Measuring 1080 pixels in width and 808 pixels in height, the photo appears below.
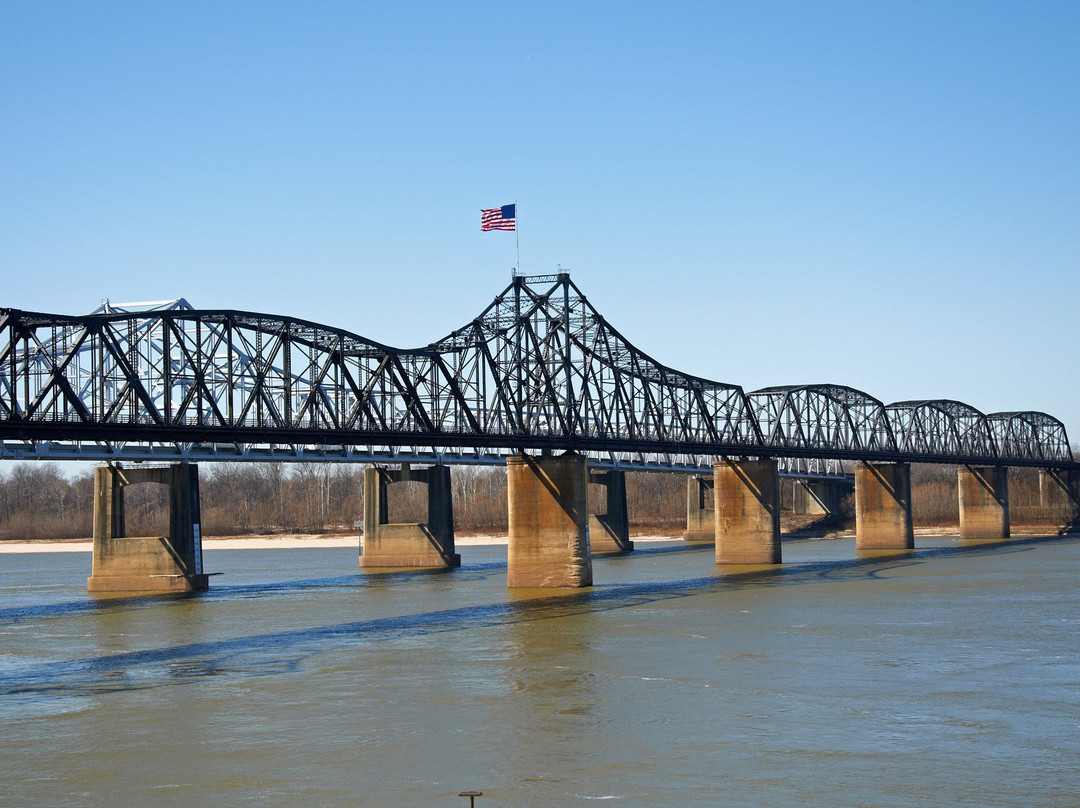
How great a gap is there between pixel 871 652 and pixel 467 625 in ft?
55.5

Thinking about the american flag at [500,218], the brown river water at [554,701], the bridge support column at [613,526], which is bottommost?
the brown river water at [554,701]

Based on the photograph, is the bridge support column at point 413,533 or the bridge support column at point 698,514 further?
the bridge support column at point 698,514

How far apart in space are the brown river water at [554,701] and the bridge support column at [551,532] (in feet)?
11.0

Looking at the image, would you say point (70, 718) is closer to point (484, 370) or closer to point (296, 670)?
point (296, 670)

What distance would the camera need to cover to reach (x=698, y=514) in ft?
536

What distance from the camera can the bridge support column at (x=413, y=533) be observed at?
10175cm

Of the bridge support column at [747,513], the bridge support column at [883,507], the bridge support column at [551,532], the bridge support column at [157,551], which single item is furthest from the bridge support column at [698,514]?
the bridge support column at [551,532]

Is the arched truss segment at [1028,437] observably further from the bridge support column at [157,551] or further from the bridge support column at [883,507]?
the bridge support column at [157,551]

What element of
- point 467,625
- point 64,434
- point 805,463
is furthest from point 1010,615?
point 805,463

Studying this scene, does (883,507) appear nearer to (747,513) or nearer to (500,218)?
(747,513)

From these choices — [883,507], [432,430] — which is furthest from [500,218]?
[883,507]

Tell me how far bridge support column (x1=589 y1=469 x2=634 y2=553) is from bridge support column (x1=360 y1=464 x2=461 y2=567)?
1306 inches

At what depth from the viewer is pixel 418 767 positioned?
26.4m

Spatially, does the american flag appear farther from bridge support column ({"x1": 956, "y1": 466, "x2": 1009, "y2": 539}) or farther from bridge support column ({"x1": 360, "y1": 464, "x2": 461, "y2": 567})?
bridge support column ({"x1": 956, "y1": 466, "x2": 1009, "y2": 539})
